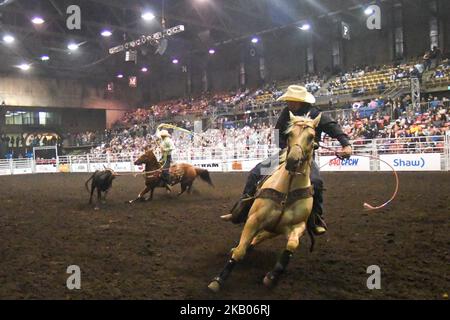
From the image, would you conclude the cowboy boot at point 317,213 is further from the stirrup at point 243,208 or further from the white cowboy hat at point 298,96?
the white cowboy hat at point 298,96

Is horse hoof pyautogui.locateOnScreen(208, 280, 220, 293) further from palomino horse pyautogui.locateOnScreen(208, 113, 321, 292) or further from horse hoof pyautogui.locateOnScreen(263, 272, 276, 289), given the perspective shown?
horse hoof pyautogui.locateOnScreen(263, 272, 276, 289)

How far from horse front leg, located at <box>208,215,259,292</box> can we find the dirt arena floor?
0.08m

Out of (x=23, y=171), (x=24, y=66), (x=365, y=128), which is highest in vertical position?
(x=24, y=66)

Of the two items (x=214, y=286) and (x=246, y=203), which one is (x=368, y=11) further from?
(x=214, y=286)

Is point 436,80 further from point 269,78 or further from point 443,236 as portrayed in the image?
point 443,236

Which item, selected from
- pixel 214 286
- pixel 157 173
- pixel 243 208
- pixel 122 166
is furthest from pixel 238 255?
pixel 122 166

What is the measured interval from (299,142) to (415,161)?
42.7 feet

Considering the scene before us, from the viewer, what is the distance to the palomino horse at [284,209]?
3490 mm

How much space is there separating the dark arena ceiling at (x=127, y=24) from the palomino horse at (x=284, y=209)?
22.6 metres

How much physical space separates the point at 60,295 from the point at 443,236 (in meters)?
4.30

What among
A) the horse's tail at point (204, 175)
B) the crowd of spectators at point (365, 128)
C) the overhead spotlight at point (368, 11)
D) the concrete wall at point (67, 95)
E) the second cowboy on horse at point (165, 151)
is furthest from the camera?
the concrete wall at point (67, 95)

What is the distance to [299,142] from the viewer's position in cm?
337

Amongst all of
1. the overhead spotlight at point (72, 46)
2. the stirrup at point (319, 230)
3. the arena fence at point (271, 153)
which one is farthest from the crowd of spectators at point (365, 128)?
the overhead spotlight at point (72, 46)
